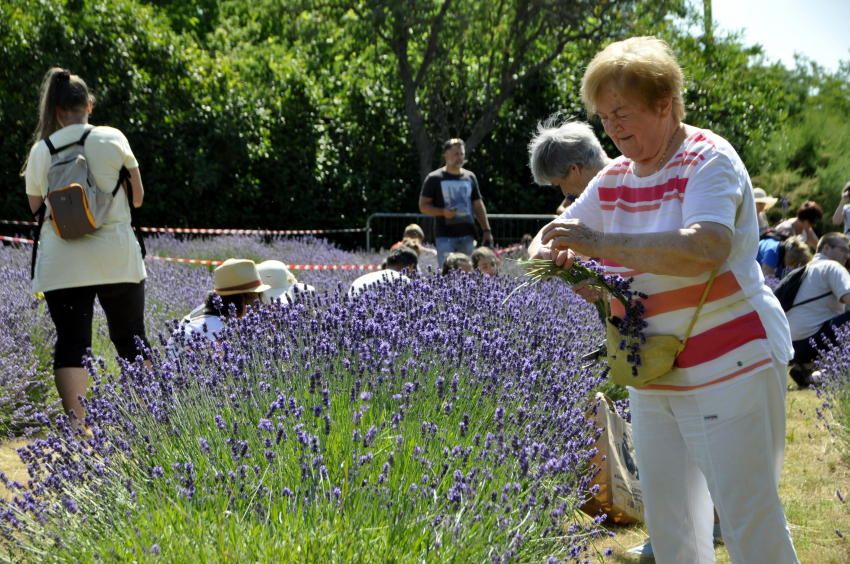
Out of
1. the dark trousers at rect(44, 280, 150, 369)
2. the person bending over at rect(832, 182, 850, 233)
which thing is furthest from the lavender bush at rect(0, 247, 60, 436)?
the person bending over at rect(832, 182, 850, 233)

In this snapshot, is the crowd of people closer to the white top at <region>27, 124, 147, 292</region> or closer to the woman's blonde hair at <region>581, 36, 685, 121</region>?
the woman's blonde hair at <region>581, 36, 685, 121</region>

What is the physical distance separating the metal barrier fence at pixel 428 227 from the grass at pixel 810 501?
358 inches

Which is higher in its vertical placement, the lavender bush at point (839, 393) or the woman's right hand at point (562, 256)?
the woman's right hand at point (562, 256)

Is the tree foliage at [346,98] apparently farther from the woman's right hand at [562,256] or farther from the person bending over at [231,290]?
the woman's right hand at [562,256]

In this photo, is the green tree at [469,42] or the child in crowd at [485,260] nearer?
the child in crowd at [485,260]

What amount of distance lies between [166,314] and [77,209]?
245cm

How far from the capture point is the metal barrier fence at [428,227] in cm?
1425

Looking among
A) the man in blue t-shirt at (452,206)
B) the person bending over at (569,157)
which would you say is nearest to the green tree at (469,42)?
the man in blue t-shirt at (452,206)

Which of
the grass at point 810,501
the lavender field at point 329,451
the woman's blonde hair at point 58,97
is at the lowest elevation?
the grass at point 810,501

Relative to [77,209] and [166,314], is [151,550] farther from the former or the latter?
[166,314]

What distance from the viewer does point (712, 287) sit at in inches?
78.4

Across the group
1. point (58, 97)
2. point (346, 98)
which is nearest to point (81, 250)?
point (58, 97)

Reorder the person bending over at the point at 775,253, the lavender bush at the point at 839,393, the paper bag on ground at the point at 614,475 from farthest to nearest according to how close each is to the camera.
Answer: the person bending over at the point at 775,253 < the lavender bush at the point at 839,393 < the paper bag on ground at the point at 614,475

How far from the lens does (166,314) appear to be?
6.04m
